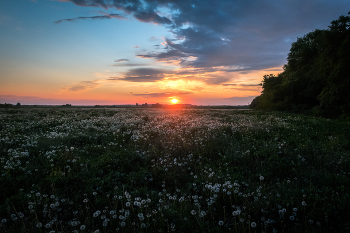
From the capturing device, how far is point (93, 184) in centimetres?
485

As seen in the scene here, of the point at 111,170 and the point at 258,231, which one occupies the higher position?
the point at 111,170

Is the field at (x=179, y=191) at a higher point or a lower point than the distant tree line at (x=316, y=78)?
lower

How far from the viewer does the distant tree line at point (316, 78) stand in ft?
60.9

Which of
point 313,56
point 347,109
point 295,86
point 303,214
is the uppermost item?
point 313,56

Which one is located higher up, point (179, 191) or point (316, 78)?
point (316, 78)

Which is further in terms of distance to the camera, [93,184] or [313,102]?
[313,102]

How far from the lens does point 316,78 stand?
95.0ft

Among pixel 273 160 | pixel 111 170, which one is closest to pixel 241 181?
pixel 273 160

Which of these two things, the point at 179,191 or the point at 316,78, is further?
the point at 316,78

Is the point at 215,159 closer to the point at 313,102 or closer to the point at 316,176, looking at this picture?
the point at 316,176

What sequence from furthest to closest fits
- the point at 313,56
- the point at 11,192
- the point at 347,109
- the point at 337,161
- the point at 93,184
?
the point at 313,56 → the point at 347,109 → the point at 337,161 → the point at 93,184 → the point at 11,192

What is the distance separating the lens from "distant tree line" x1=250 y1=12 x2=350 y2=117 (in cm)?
1856

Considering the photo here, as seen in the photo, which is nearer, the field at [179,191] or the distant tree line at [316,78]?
the field at [179,191]

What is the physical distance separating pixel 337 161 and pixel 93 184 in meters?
7.92
